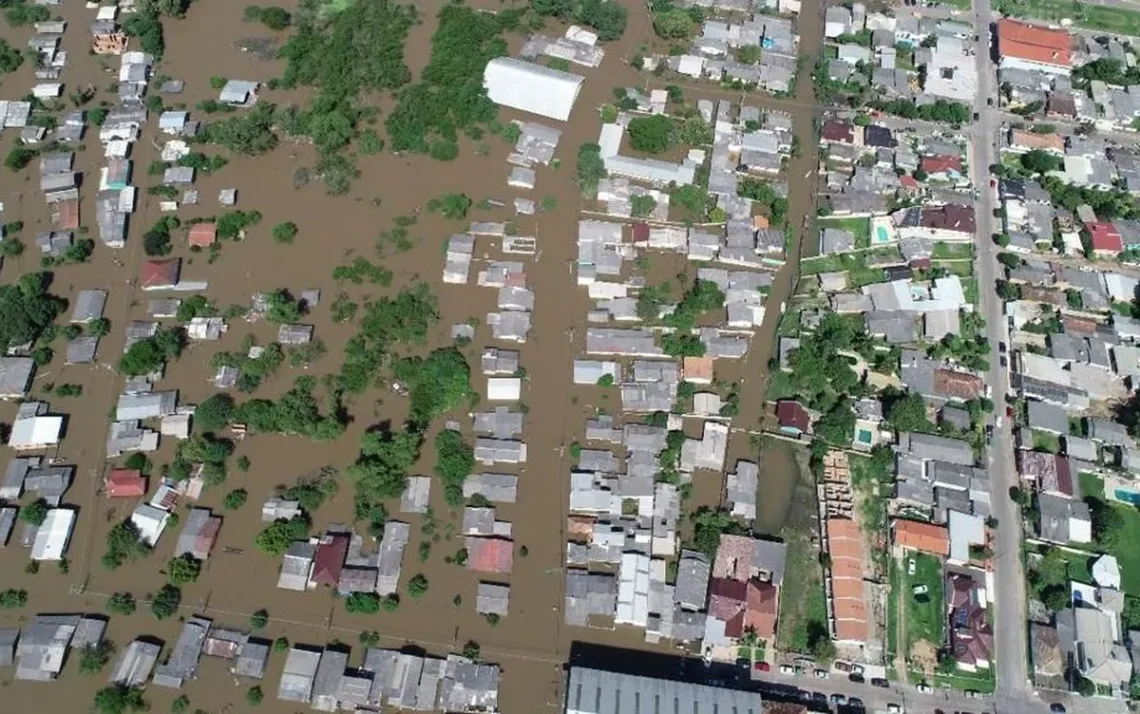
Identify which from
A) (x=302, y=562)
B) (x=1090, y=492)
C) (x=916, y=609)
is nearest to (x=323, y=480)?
(x=302, y=562)

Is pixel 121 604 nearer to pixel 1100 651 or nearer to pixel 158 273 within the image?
pixel 158 273

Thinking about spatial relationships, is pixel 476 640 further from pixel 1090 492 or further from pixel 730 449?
pixel 1090 492

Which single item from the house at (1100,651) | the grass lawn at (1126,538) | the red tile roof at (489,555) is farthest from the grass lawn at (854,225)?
the red tile roof at (489,555)

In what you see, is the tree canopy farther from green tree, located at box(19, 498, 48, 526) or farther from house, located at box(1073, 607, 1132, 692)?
house, located at box(1073, 607, 1132, 692)

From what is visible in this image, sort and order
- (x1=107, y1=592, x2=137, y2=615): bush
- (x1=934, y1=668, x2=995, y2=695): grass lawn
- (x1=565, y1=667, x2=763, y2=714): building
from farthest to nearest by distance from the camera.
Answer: (x1=107, y1=592, x2=137, y2=615): bush
(x1=934, y1=668, x2=995, y2=695): grass lawn
(x1=565, y1=667, x2=763, y2=714): building

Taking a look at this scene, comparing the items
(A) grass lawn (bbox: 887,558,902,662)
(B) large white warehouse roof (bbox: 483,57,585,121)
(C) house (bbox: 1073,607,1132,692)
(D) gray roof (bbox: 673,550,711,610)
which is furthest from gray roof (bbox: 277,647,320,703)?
(B) large white warehouse roof (bbox: 483,57,585,121)

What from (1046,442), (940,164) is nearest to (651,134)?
(940,164)
